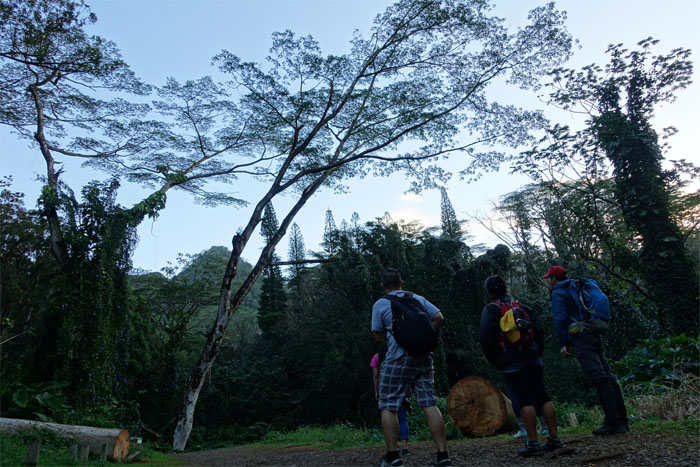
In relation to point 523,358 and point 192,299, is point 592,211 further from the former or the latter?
point 192,299

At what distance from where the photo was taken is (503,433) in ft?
19.7

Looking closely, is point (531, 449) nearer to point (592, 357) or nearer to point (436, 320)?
point (592, 357)

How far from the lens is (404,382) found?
3.41 metres

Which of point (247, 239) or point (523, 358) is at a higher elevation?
point (247, 239)

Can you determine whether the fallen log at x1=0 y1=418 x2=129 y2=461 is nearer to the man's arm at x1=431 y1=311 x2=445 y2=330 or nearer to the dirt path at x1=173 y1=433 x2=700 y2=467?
the dirt path at x1=173 y1=433 x2=700 y2=467

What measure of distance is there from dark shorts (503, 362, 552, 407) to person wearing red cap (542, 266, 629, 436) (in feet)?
1.28

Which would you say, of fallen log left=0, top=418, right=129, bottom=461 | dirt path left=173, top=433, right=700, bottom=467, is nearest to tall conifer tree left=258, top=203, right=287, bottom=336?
fallen log left=0, top=418, right=129, bottom=461

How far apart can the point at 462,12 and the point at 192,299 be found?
2121 centimetres

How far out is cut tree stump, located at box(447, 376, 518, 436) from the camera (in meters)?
5.96

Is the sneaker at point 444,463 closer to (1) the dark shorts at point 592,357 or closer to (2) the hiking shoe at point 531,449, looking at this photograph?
(2) the hiking shoe at point 531,449

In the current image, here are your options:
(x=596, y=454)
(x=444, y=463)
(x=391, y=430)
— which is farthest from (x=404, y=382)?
(x=596, y=454)

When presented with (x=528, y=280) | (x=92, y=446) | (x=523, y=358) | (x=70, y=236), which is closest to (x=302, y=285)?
(x=528, y=280)

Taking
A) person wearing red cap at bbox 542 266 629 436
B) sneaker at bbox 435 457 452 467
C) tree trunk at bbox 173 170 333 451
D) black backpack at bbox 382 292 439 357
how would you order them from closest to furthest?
sneaker at bbox 435 457 452 467
black backpack at bbox 382 292 439 357
person wearing red cap at bbox 542 266 629 436
tree trunk at bbox 173 170 333 451

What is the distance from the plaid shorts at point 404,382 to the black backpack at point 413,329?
0.10 m
